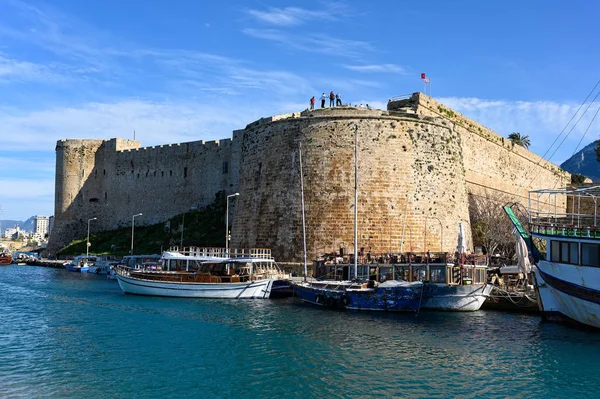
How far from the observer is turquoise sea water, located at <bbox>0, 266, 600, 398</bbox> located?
42.4ft

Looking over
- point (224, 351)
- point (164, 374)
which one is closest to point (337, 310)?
point (224, 351)

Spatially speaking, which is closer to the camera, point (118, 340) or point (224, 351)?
point (224, 351)

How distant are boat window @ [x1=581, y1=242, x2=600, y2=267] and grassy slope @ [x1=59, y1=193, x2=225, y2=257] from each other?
81.8 ft

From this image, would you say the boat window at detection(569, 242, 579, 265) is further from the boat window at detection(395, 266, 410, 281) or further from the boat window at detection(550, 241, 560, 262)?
the boat window at detection(395, 266, 410, 281)

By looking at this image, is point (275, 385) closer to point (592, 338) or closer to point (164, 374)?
point (164, 374)

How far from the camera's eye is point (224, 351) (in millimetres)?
16141

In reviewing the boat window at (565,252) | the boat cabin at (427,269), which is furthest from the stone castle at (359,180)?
the boat window at (565,252)

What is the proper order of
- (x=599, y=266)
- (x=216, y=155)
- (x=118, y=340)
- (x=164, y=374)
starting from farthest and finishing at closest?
1. (x=216, y=155)
2. (x=599, y=266)
3. (x=118, y=340)
4. (x=164, y=374)

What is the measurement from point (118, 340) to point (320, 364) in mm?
6396

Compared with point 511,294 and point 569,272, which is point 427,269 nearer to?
point 511,294

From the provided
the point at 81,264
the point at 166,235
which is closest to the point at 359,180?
the point at 166,235

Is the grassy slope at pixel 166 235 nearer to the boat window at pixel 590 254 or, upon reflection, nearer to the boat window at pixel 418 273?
the boat window at pixel 418 273

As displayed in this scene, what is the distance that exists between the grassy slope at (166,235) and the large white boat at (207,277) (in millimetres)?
11445

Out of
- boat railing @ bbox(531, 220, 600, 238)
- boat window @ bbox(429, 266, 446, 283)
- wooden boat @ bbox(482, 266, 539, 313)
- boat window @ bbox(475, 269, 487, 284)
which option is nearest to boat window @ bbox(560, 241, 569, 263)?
boat railing @ bbox(531, 220, 600, 238)
